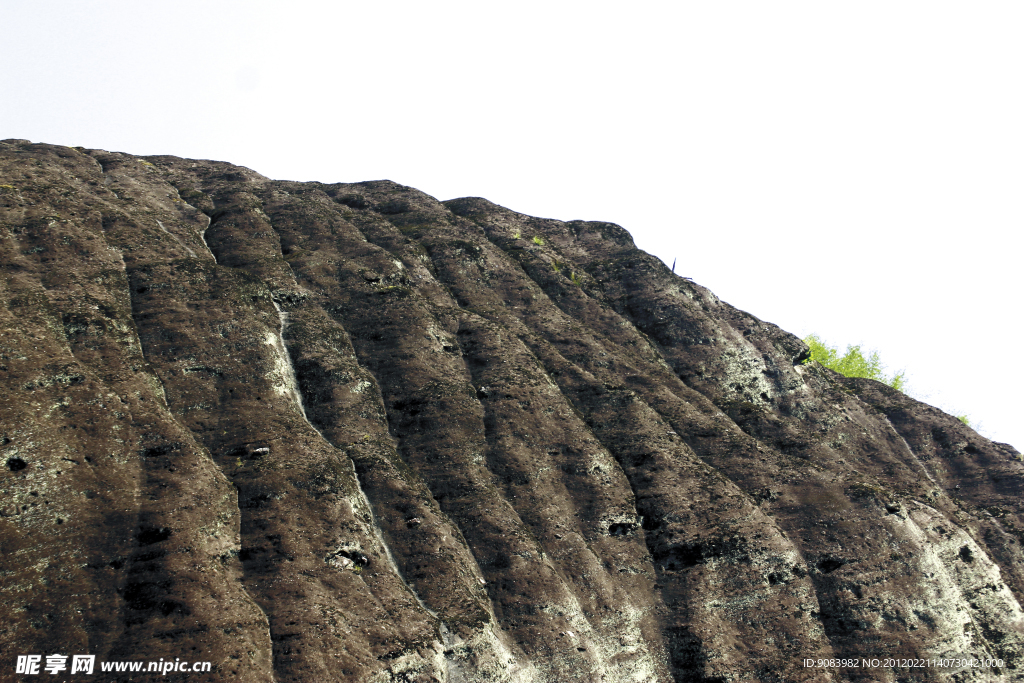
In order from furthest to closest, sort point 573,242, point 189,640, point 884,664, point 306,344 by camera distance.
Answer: point 573,242
point 306,344
point 884,664
point 189,640

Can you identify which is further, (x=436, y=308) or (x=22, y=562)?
(x=436, y=308)

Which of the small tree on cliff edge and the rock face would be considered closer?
the rock face

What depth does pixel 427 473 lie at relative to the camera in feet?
129

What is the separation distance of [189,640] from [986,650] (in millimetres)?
38078

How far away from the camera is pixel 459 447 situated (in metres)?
40.8

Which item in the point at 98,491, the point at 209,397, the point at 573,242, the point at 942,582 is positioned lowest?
the point at 942,582

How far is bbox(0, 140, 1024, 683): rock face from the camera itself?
2795cm

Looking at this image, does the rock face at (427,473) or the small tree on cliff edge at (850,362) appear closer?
the rock face at (427,473)

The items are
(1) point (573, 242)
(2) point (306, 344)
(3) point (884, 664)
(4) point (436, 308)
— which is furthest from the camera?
(1) point (573, 242)

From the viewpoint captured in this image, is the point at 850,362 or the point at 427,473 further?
the point at 850,362

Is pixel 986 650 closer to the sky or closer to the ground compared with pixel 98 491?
closer to the ground

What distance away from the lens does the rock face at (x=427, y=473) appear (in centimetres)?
2795

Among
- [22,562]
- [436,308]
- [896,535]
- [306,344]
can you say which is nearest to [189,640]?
[22,562]

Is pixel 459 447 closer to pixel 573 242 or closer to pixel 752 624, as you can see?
pixel 752 624
